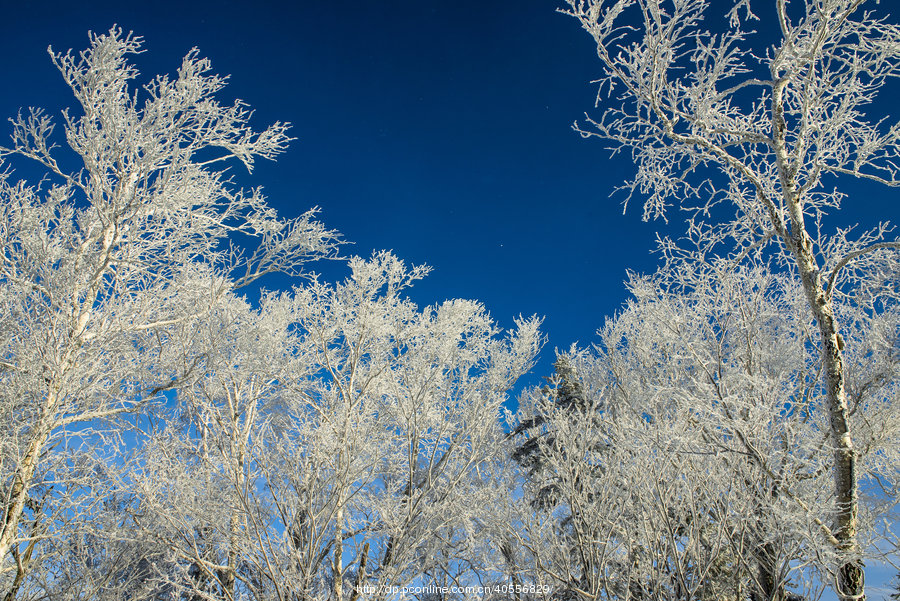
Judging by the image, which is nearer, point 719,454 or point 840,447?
point 840,447

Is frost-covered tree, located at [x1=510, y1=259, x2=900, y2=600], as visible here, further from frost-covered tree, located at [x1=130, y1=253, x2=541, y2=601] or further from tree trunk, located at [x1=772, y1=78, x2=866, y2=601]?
frost-covered tree, located at [x1=130, y1=253, x2=541, y2=601]

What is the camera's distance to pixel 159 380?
6312 mm

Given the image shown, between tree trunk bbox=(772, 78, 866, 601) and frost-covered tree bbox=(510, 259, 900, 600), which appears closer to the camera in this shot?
tree trunk bbox=(772, 78, 866, 601)

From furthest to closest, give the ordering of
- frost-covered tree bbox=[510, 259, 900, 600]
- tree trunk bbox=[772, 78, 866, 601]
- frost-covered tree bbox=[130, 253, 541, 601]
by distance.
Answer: frost-covered tree bbox=[130, 253, 541, 601] → frost-covered tree bbox=[510, 259, 900, 600] → tree trunk bbox=[772, 78, 866, 601]

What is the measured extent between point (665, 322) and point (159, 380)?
25.4 ft

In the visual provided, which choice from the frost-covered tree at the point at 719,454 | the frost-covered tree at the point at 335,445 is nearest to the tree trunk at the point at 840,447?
the frost-covered tree at the point at 719,454

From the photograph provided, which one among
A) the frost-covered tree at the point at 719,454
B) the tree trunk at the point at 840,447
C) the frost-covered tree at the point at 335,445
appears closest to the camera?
the tree trunk at the point at 840,447

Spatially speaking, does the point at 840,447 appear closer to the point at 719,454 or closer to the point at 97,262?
the point at 719,454

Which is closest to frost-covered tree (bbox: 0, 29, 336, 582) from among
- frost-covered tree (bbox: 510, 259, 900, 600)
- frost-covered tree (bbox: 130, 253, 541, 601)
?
frost-covered tree (bbox: 130, 253, 541, 601)

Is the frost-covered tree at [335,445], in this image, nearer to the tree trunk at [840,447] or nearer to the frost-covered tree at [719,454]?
the frost-covered tree at [719,454]

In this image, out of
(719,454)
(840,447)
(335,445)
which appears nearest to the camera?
(840,447)

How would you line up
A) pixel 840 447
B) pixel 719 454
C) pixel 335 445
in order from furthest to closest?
A: pixel 335 445 → pixel 719 454 → pixel 840 447

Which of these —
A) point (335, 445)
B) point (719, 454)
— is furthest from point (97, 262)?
point (719, 454)

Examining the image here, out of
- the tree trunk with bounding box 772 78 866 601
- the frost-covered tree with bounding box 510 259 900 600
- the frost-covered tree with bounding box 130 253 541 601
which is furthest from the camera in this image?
the frost-covered tree with bounding box 130 253 541 601
